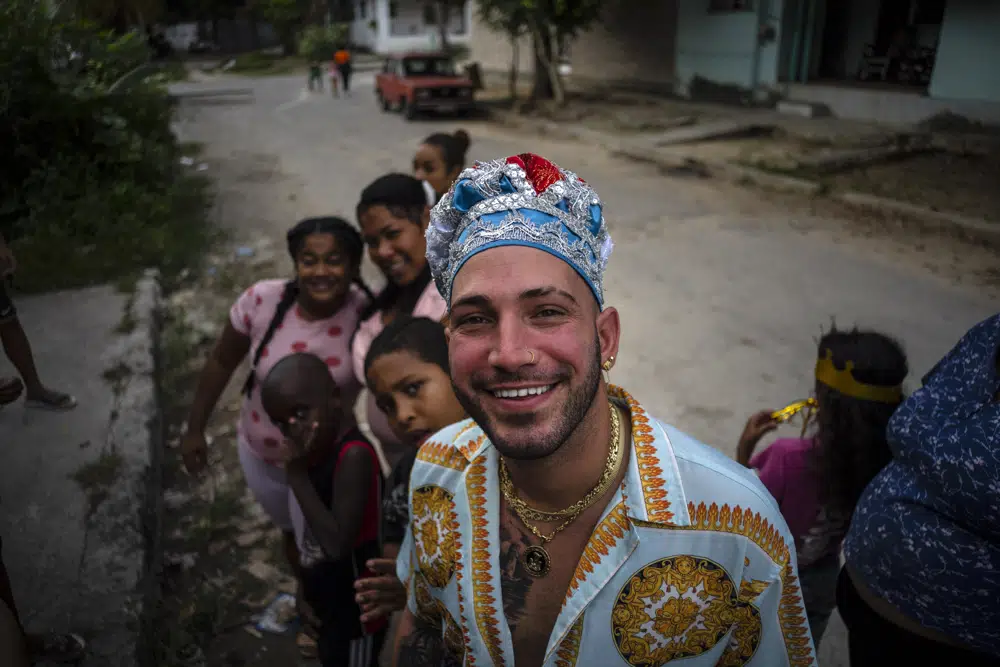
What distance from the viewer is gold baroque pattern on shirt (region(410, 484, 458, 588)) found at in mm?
1508

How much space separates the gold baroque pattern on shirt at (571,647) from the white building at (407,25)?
1724 inches

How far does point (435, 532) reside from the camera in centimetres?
154

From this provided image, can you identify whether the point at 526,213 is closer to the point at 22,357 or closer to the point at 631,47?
the point at 22,357

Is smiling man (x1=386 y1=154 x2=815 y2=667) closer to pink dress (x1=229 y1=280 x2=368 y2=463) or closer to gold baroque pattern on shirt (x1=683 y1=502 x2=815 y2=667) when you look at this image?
gold baroque pattern on shirt (x1=683 y1=502 x2=815 y2=667)

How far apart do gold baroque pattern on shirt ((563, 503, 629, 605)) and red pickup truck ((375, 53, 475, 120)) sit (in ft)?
55.9

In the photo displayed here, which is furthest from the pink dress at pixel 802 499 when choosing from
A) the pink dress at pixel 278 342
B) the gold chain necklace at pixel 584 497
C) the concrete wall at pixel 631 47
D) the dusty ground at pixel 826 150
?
the concrete wall at pixel 631 47

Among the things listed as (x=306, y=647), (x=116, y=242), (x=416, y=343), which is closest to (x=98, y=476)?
(x=306, y=647)

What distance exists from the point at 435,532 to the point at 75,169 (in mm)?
8446

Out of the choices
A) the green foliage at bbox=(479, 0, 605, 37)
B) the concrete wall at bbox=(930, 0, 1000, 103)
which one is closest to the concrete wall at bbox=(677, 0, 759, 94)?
the green foliage at bbox=(479, 0, 605, 37)

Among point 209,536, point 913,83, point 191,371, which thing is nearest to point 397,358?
point 209,536

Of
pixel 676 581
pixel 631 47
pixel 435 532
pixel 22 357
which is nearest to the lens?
pixel 676 581

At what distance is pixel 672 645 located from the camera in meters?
1.32

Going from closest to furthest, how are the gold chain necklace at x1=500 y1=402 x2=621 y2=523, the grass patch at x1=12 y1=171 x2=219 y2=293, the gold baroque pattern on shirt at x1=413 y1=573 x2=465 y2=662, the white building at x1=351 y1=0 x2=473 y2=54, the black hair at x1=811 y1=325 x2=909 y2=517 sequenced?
the gold chain necklace at x1=500 y1=402 x2=621 y2=523
the gold baroque pattern on shirt at x1=413 y1=573 x2=465 y2=662
the black hair at x1=811 y1=325 x2=909 y2=517
the grass patch at x1=12 y1=171 x2=219 y2=293
the white building at x1=351 y1=0 x2=473 y2=54

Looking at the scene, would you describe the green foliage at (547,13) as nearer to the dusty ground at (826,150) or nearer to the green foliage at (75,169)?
the dusty ground at (826,150)
